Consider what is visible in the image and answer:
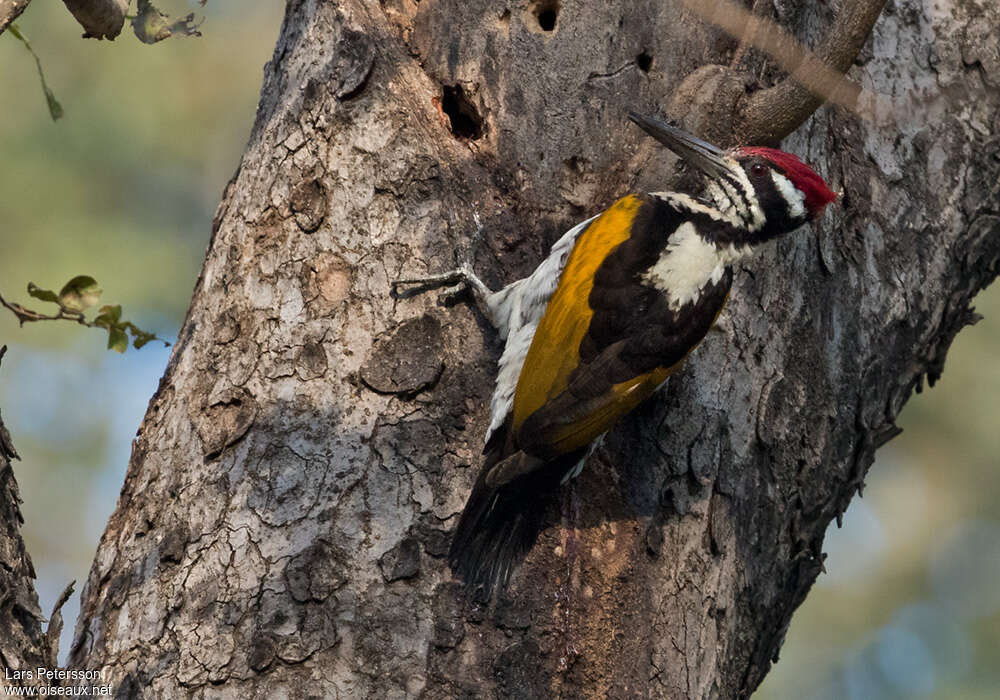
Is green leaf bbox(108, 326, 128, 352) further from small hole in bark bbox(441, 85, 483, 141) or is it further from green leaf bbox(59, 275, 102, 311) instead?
small hole in bark bbox(441, 85, 483, 141)

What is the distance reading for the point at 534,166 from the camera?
3.27 m

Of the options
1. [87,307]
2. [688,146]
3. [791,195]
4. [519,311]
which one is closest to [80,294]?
[87,307]

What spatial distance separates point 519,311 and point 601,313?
0.91 ft

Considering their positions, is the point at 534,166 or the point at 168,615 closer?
the point at 168,615

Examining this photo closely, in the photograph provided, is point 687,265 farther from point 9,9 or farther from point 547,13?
point 9,9

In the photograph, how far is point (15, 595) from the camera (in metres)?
2.29

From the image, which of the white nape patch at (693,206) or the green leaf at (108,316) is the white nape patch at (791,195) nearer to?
the white nape patch at (693,206)

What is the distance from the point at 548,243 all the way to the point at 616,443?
64cm

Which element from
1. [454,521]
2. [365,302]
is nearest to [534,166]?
[365,302]

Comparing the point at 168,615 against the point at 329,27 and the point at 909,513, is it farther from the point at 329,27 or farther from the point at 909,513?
the point at 909,513

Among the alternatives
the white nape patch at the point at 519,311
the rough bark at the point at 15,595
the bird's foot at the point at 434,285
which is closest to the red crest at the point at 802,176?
the white nape patch at the point at 519,311

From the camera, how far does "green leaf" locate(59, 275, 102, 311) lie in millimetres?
2904

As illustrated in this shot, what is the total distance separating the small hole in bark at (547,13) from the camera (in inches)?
137

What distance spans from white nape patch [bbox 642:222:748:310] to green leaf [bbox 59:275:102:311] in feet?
5.14
